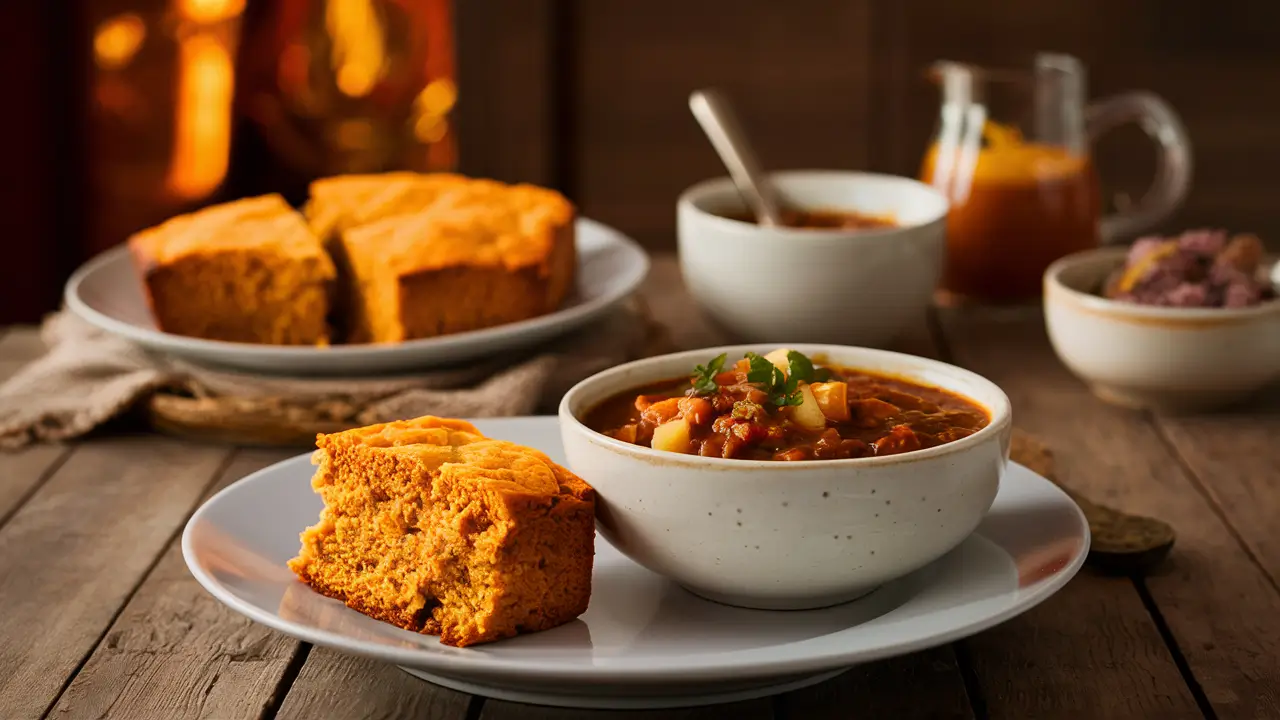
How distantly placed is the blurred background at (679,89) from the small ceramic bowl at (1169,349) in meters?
2.59

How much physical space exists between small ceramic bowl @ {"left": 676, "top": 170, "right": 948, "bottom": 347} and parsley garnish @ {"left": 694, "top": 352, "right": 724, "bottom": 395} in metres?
0.79

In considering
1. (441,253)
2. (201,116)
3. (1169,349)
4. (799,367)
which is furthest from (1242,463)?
(201,116)

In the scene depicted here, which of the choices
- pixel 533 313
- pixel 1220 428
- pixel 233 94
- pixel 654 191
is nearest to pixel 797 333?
pixel 533 313

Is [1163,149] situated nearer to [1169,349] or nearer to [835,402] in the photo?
[1169,349]

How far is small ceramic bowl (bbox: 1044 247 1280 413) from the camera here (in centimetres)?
202

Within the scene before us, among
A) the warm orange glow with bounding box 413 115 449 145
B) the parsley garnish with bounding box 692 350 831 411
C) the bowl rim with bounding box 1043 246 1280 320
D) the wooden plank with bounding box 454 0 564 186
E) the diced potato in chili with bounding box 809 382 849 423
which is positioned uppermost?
the parsley garnish with bounding box 692 350 831 411

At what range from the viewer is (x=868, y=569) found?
1.29 m

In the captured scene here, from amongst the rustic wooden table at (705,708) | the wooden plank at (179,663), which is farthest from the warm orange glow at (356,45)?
the wooden plank at (179,663)

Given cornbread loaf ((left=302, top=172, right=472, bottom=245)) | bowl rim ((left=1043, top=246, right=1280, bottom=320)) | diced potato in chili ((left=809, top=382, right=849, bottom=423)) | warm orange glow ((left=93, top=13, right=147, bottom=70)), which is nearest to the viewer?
diced potato in chili ((left=809, top=382, right=849, bottom=423))

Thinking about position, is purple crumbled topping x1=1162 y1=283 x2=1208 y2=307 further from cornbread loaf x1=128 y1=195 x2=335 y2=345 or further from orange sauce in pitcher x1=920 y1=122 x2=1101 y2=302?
cornbread loaf x1=128 y1=195 x2=335 y2=345

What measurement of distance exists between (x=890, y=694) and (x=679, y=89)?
3.59 meters

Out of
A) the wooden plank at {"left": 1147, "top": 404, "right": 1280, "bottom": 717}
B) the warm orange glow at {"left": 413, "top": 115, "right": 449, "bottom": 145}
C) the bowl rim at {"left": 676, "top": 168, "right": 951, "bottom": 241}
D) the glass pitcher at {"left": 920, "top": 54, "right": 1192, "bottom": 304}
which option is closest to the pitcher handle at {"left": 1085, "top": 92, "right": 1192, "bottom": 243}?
the glass pitcher at {"left": 920, "top": 54, "right": 1192, "bottom": 304}

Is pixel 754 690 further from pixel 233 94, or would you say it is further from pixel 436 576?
pixel 233 94

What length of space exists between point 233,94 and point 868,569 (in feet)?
15.5
